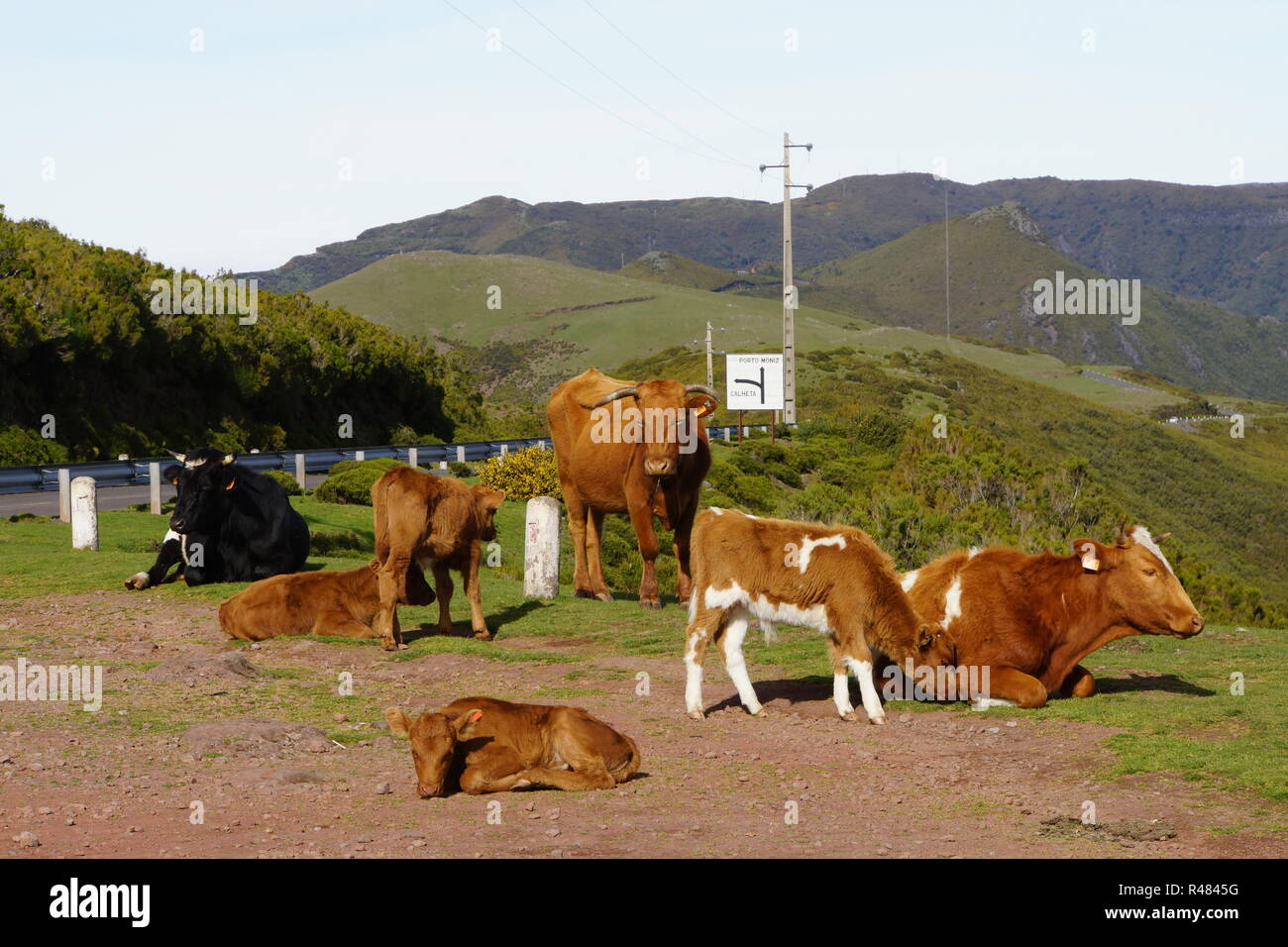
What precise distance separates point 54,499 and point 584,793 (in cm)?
2650

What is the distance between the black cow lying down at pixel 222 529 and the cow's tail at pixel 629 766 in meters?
10.7

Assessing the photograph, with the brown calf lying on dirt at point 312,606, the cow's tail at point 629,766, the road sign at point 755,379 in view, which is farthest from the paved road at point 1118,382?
the cow's tail at point 629,766

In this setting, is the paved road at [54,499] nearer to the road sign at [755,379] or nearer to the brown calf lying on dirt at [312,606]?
the brown calf lying on dirt at [312,606]

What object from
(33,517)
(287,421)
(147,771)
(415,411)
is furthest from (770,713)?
(415,411)

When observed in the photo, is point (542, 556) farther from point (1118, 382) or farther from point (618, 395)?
point (1118, 382)

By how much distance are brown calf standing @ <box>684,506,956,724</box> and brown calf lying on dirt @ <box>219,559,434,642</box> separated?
183 inches

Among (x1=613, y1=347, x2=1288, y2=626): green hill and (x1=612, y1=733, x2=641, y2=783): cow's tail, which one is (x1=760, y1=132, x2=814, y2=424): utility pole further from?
(x1=612, y1=733, x2=641, y2=783): cow's tail

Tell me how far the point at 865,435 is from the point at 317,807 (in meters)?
54.3

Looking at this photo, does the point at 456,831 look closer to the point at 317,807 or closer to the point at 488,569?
the point at 317,807

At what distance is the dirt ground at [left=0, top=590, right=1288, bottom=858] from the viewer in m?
7.29

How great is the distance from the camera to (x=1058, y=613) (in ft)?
37.0

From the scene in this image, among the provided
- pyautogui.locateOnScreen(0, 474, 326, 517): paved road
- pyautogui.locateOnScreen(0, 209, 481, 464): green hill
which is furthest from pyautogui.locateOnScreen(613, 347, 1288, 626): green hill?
pyautogui.locateOnScreen(0, 209, 481, 464): green hill

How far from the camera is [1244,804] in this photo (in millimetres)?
8000

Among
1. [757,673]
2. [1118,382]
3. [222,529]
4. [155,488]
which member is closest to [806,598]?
[757,673]
